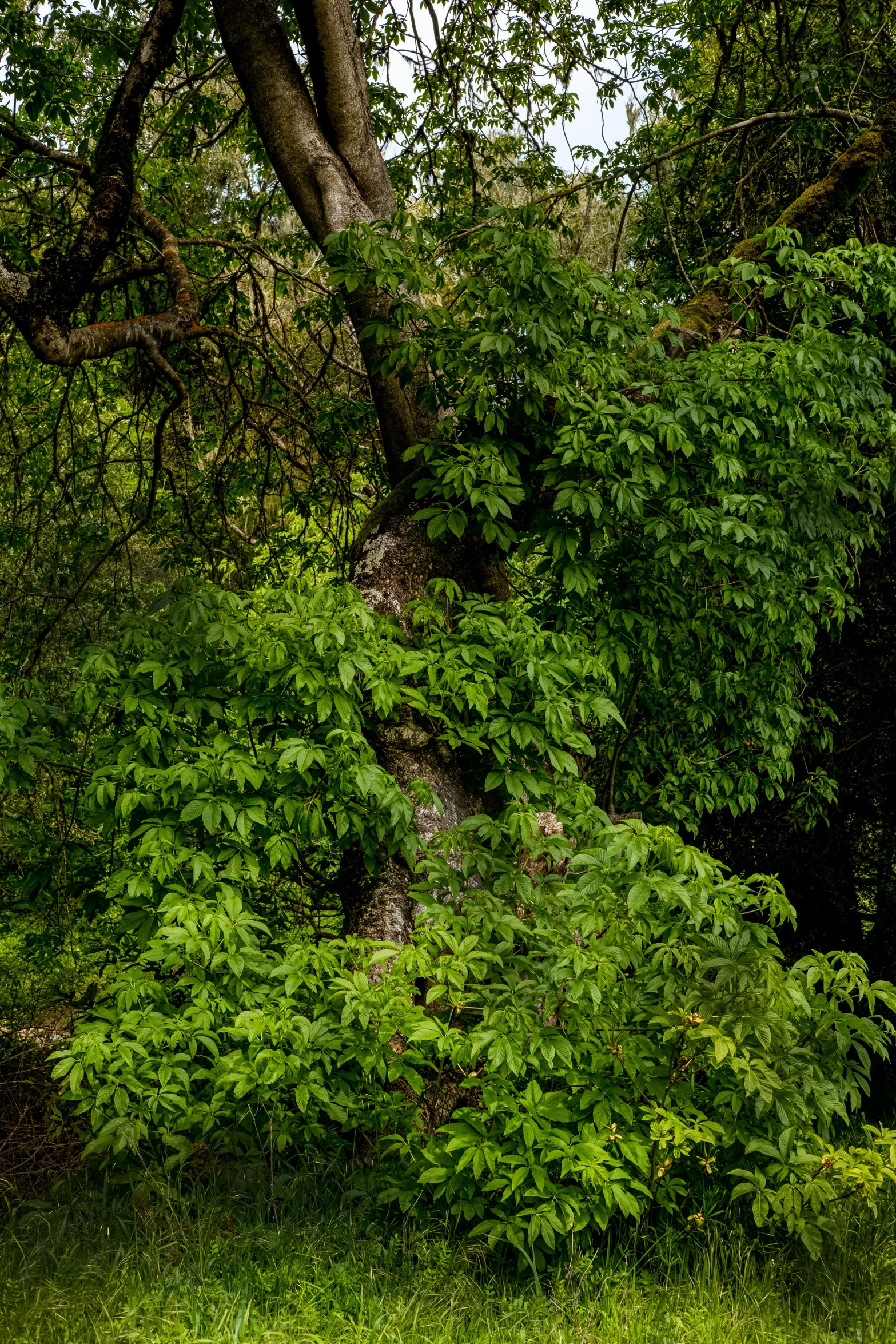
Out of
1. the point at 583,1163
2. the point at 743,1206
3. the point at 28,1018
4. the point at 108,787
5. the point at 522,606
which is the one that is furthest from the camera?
the point at 28,1018

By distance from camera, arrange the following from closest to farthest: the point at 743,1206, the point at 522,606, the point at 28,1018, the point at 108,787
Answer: the point at 108,787 < the point at 743,1206 < the point at 522,606 < the point at 28,1018

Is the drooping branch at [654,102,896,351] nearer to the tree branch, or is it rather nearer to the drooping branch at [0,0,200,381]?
the tree branch

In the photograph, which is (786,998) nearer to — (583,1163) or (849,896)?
(583,1163)

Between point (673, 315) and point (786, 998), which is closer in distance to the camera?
point (786, 998)

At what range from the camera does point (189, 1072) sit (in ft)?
12.3

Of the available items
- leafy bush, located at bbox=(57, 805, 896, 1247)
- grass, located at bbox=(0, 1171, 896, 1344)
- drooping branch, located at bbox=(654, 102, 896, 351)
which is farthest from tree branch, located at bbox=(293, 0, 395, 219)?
grass, located at bbox=(0, 1171, 896, 1344)

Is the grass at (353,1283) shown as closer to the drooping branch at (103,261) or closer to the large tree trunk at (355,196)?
the large tree trunk at (355,196)

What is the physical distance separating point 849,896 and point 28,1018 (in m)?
5.55

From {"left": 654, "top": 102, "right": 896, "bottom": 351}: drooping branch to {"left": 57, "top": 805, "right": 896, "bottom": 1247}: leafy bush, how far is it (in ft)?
12.1

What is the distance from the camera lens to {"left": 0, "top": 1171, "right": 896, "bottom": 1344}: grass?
9.93ft

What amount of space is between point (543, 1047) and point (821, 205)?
5.44 meters

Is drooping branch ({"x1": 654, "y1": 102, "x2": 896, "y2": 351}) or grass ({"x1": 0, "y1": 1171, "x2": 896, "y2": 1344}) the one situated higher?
drooping branch ({"x1": 654, "y1": 102, "x2": 896, "y2": 351})

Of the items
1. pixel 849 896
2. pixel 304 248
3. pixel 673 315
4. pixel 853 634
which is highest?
pixel 304 248

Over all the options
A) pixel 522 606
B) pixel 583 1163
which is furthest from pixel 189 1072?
pixel 522 606
